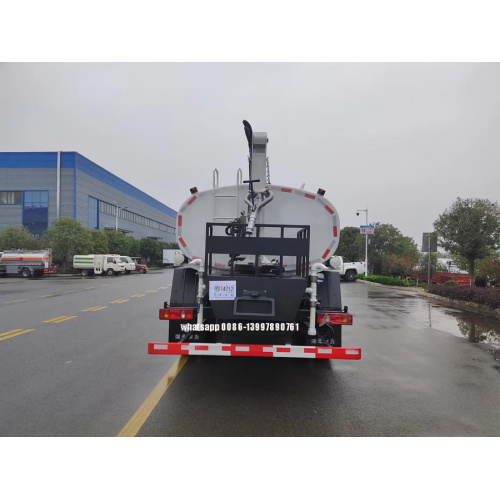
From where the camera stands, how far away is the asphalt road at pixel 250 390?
A: 3.52m

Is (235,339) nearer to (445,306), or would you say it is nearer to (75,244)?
(445,306)

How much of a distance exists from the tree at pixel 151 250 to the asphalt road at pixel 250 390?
53248 mm

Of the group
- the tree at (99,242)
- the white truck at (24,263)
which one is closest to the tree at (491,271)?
the white truck at (24,263)

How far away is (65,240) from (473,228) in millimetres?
36163

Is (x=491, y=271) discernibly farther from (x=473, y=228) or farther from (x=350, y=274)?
(x=350, y=274)

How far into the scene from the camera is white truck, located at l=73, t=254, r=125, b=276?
34.3m

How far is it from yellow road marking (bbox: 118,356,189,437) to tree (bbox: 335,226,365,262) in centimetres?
2870

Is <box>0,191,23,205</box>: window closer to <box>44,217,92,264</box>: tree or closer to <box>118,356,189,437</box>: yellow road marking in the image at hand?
<box>44,217,92,264</box>: tree

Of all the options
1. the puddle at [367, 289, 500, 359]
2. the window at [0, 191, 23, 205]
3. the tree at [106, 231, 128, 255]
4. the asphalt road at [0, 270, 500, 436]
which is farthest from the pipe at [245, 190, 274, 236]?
the window at [0, 191, 23, 205]

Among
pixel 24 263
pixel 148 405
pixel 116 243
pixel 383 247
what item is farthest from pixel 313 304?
pixel 116 243

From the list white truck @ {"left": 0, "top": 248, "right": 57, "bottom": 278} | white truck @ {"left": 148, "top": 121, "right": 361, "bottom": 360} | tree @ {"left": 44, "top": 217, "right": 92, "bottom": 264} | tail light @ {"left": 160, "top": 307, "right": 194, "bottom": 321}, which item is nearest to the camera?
white truck @ {"left": 148, "top": 121, "right": 361, "bottom": 360}

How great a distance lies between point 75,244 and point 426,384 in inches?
1514

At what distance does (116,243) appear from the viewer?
47688 mm
